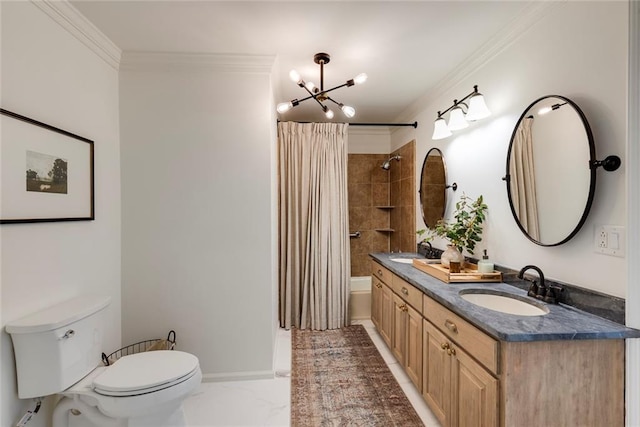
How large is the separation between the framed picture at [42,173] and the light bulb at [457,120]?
2.51 meters

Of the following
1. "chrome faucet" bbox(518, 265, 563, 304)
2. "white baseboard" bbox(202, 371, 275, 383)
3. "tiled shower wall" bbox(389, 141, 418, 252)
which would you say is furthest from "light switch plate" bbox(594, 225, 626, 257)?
"white baseboard" bbox(202, 371, 275, 383)

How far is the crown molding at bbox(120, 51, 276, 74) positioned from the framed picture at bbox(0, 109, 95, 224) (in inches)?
28.8

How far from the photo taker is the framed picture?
4.56 feet

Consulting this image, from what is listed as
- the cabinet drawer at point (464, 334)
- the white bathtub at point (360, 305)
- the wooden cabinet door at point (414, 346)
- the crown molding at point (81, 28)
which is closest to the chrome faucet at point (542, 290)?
the cabinet drawer at point (464, 334)

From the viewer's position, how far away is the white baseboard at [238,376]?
7.65 ft

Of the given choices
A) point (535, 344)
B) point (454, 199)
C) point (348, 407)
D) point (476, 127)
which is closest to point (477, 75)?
point (476, 127)

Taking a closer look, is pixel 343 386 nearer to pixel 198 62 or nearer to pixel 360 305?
pixel 360 305

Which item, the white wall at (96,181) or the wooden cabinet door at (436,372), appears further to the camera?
the wooden cabinet door at (436,372)

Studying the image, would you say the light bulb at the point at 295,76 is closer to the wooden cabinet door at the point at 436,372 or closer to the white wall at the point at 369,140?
the wooden cabinet door at the point at 436,372

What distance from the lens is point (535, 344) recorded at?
120 centimetres

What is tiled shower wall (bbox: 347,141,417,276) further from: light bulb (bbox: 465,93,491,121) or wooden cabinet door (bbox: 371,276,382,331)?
light bulb (bbox: 465,93,491,121)

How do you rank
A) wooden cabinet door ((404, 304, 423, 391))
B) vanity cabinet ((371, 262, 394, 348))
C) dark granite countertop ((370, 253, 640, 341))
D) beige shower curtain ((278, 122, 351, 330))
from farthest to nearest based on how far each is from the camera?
beige shower curtain ((278, 122, 351, 330)) → vanity cabinet ((371, 262, 394, 348)) → wooden cabinet door ((404, 304, 423, 391)) → dark granite countertop ((370, 253, 640, 341))

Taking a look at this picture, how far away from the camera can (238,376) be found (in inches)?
92.7

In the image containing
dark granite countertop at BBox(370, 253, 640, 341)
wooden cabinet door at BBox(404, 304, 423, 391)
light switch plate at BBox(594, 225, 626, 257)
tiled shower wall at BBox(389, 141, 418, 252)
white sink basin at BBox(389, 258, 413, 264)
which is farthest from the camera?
tiled shower wall at BBox(389, 141, 418, 252)
